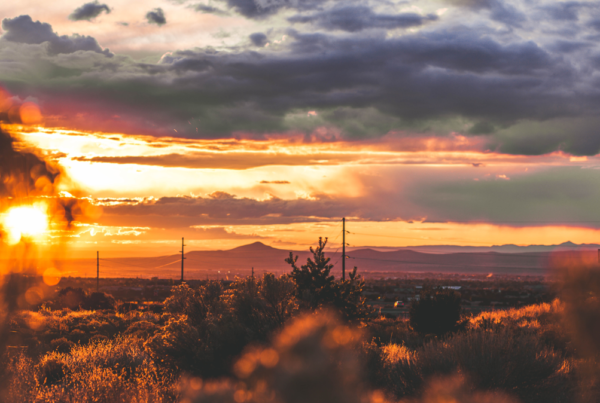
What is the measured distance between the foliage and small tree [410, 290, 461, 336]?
43.9 ft

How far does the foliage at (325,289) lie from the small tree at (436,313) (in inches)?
527

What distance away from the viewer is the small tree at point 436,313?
96.1 feet

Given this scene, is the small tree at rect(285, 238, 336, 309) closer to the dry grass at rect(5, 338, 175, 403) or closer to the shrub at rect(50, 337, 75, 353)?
the dry grass at rect(5, 338, 175, 403)

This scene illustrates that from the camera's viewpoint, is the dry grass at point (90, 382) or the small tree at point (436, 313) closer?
the dry grass at point (90, 382)

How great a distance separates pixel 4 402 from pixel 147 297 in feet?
238

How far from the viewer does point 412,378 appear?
14398mm

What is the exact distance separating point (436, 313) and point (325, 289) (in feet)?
48.3

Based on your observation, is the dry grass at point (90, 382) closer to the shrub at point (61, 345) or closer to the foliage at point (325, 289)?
the foliage at point (325, 289)

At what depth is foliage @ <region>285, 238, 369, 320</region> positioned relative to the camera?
16.7m

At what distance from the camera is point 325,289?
16.9 m

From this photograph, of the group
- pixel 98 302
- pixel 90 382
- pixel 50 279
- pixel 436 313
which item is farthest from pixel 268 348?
pixel 50 279

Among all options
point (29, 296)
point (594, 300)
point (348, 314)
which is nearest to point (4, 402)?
point (348, 314)

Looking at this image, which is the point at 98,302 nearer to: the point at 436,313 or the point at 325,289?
the point at 436,313

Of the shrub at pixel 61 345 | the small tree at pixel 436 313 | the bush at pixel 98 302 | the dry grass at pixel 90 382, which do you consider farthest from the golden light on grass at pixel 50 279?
the dry grass at pixel 90 382
